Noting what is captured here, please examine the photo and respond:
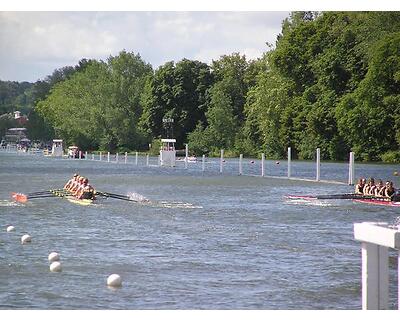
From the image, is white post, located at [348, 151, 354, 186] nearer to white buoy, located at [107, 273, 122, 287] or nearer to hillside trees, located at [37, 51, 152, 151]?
hillside trees, located at [37, 51, 152, 151]

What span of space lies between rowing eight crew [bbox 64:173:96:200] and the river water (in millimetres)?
268

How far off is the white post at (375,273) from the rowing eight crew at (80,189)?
466 inches

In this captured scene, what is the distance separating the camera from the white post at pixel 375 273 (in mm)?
6223

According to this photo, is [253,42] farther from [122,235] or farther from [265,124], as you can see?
[265,124]

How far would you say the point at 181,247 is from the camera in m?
12.6

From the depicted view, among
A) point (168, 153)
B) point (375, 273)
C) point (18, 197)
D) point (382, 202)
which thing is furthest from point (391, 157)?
point (168, 153)

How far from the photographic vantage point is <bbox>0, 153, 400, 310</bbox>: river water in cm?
905

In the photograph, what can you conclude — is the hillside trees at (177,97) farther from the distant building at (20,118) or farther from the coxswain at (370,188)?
the coxswain at (370,188)

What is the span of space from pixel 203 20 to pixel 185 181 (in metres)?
16.2

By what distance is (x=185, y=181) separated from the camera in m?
26.4

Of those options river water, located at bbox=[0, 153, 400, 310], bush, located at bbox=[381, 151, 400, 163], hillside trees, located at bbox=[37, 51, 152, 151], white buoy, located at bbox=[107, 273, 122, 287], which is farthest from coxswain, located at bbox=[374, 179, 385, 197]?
white buoy, located at bbox=[107, 273, 122, 287]

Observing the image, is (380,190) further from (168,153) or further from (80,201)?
(168,153)

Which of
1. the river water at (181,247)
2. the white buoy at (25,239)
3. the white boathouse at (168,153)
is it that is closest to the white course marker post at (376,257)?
the river water at (181,247)

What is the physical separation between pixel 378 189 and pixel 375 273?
436 inches
